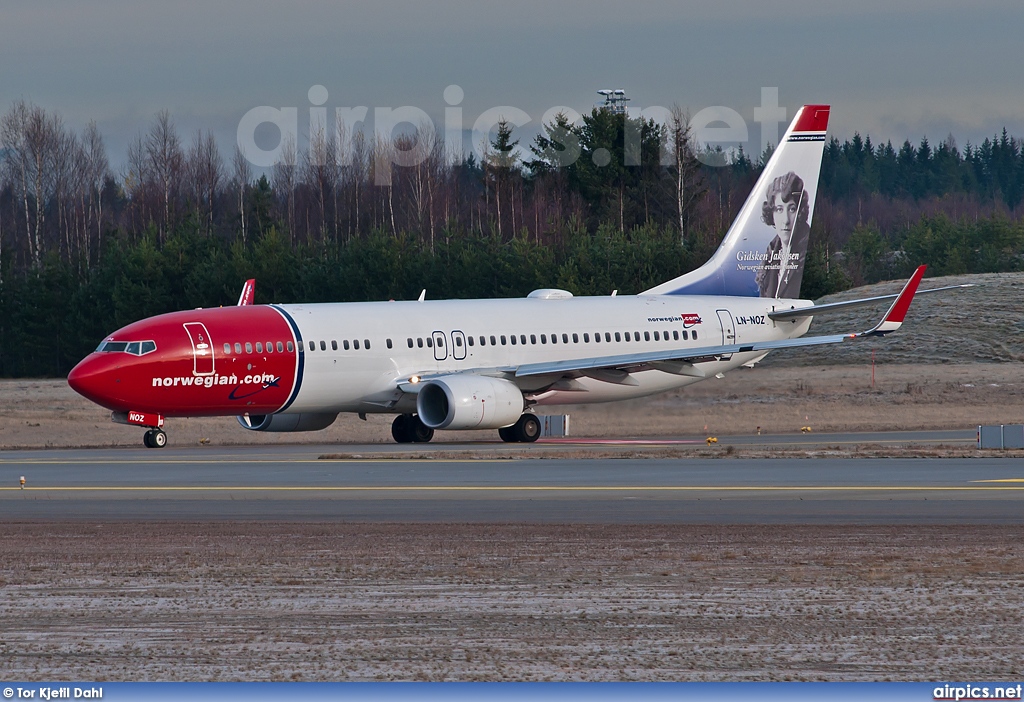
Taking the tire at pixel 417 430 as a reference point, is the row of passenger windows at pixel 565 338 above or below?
above

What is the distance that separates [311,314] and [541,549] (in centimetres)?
2202

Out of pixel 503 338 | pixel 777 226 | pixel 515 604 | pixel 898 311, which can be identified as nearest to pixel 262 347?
pixel 503 338

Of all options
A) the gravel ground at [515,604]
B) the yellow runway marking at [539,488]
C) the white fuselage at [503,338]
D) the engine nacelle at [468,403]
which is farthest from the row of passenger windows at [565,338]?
the gravel ground at [515,604]

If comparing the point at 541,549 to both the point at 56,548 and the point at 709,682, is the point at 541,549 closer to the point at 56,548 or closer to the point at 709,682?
the point at 56,548

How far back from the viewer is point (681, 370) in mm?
37750

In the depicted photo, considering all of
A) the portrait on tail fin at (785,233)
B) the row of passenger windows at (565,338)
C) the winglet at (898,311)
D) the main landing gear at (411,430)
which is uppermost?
the portrait on tail fin at (785,233)

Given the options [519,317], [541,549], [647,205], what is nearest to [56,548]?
[541,549]

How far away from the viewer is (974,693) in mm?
7418

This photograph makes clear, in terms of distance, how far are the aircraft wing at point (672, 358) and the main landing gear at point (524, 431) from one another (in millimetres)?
1239

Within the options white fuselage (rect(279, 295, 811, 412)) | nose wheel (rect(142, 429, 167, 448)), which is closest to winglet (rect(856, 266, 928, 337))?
white fuselage (rect(279, 295, 811, 412))

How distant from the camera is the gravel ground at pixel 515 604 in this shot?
29.6ft

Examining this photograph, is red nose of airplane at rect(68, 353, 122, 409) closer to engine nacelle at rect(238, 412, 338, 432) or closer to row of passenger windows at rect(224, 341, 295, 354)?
row of passenger windows at rect(224, 341, 295, 354)

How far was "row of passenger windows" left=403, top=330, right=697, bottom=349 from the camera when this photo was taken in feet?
122

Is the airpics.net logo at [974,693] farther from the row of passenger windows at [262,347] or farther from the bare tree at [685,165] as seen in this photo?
the bare tree at [685,165]
